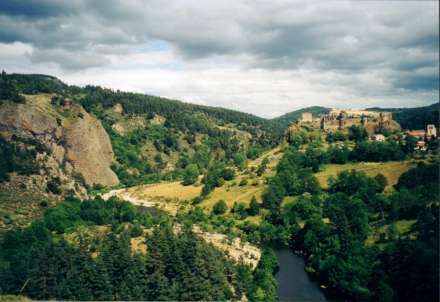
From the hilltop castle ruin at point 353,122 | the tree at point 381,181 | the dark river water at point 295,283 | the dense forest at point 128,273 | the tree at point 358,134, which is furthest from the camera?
the hilltop castle ruin at point 353,122

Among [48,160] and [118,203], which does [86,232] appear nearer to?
[118,203]

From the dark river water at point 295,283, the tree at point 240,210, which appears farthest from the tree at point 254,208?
the dark river water at point 295,283

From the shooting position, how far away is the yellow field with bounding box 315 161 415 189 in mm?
80438

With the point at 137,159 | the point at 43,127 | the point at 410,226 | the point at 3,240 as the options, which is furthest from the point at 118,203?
the point at 137,159

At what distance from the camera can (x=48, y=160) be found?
3551 inches

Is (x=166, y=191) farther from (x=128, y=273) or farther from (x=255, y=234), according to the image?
(x=128, y=273)

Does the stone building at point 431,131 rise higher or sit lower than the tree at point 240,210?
higher

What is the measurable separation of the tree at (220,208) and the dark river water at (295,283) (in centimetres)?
2511

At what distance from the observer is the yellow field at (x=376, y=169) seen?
264 ft

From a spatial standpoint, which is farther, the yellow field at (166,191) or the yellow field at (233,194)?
the yellow field at (166,191)

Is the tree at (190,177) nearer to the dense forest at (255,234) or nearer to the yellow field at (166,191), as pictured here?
the dense forest at (255,234)

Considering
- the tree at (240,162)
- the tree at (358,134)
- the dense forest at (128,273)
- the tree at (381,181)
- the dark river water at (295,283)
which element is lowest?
the dark river water at (295,283)

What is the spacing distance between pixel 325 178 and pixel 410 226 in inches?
1405

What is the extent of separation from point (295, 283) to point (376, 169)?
4423 centimetres
